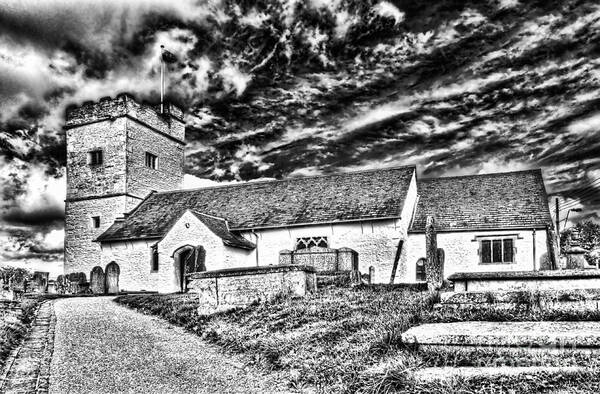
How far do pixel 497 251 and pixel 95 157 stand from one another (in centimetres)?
2890

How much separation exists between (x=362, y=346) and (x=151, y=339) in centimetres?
558

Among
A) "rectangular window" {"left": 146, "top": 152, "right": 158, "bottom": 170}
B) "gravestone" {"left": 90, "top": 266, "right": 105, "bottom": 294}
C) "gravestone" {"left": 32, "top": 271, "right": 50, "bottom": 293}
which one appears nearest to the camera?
"gravestone" {"left": 90, "top": 266, "right": 105, "bottom": 294}

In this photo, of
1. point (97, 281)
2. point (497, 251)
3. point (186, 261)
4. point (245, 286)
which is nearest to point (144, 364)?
point (245, 286)

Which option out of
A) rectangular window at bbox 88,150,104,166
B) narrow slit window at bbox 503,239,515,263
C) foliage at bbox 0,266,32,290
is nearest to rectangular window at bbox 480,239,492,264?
narrow slit window at bbox 503,239,515,263

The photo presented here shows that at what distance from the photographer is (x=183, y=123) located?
1831 inches

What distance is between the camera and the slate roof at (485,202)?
2956 cm

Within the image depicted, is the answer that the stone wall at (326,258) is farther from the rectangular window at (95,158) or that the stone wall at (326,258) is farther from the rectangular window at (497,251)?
the rectangular window at (95,158)

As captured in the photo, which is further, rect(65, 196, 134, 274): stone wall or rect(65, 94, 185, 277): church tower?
rect(65, 94, 185, 277): church tower

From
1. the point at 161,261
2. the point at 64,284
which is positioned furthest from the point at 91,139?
the point at 161,261

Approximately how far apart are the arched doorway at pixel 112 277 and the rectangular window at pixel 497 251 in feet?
71.6

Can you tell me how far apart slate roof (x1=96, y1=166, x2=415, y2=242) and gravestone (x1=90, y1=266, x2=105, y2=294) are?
202cm

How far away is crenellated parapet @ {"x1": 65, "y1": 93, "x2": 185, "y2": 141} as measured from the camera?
1586 inches

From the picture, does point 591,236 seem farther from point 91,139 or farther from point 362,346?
point 362,346

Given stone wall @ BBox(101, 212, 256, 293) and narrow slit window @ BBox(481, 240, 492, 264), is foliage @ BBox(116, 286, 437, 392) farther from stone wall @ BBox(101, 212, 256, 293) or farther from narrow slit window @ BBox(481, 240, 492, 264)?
narrow slit window @ BBox(481, 240, 492, 264)
